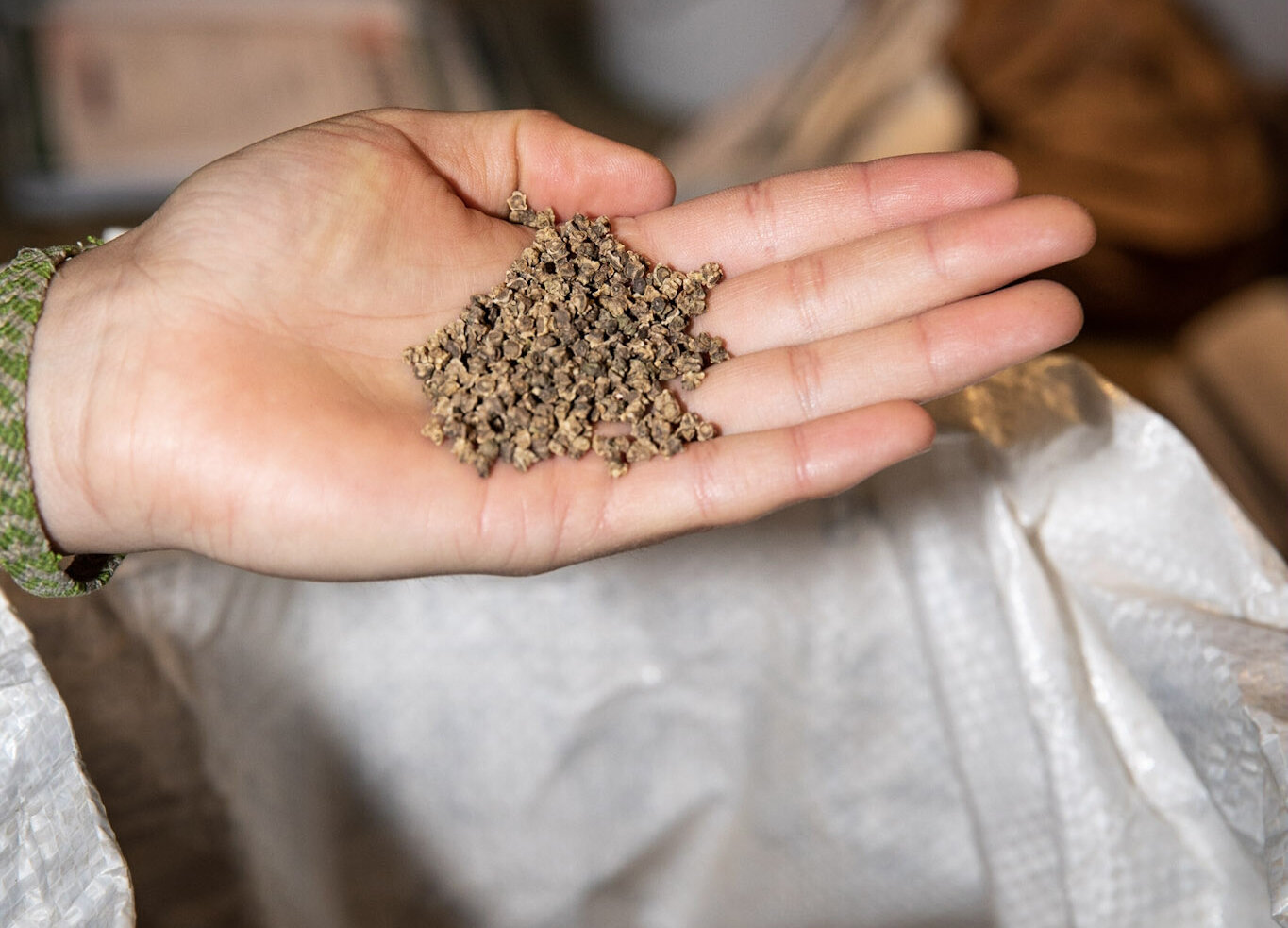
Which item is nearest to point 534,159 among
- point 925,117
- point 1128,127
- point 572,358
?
point 572,358

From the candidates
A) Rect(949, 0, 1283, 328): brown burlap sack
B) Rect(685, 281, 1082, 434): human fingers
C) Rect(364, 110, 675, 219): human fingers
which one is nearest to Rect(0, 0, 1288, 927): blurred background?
Rect(949, 0, 1283, 328): brown burlap sack

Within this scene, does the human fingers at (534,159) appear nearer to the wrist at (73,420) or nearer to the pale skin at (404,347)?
the pale skin at (404,347)

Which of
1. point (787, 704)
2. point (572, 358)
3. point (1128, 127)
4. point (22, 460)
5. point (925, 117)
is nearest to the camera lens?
point (22, 460)

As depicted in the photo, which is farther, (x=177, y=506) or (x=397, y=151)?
(x=397, y=151)

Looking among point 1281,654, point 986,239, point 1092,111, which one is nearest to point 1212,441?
point 1092,111

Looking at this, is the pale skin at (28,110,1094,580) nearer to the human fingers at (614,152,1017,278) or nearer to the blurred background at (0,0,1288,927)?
the human fingers at (614,152,1017,278)

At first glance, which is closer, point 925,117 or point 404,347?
point 404,347

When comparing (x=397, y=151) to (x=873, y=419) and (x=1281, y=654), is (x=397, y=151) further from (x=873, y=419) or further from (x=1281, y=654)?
(x=1281, y=654)

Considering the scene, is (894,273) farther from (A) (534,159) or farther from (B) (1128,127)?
(B) (1128,127)
